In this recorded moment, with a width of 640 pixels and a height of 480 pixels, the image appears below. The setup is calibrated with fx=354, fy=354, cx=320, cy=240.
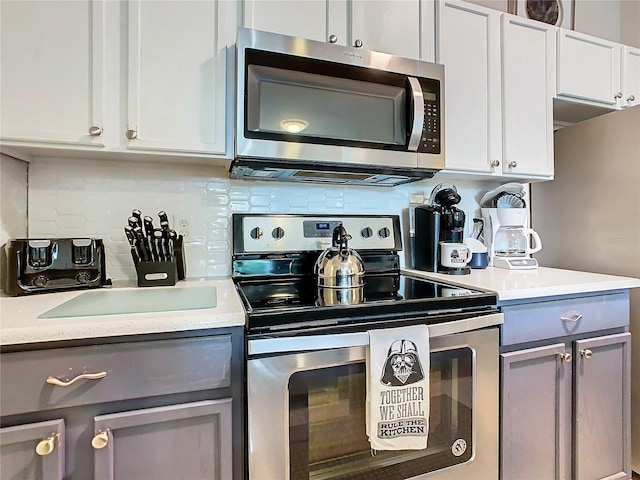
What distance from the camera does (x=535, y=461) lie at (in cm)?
129

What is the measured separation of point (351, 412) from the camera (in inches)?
40.7

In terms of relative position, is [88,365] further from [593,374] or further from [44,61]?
[593,374]

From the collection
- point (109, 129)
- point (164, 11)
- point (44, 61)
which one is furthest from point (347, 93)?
point (44, 61)

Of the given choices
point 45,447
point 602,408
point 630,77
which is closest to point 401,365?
point 45,447

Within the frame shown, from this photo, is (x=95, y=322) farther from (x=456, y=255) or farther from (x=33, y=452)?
(x=456, y=255)

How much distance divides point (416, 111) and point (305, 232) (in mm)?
679

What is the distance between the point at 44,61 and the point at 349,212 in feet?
4.15

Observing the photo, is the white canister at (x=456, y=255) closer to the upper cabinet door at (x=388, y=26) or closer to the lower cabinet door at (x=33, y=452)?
the upper cabinet door at (x=388, y=26)

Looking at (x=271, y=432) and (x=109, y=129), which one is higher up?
(x=109, y=129)

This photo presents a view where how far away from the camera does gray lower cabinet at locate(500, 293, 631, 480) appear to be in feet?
4.09

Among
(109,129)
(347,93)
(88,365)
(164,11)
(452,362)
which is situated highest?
(164,11)

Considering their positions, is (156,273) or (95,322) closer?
(95,322)

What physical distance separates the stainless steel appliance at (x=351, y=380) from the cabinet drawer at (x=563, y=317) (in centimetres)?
11

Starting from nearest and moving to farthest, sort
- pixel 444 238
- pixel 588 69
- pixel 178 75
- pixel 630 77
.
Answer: pixel 178 75, pixel 444 238, pixel 588 69, pixel 630 77
